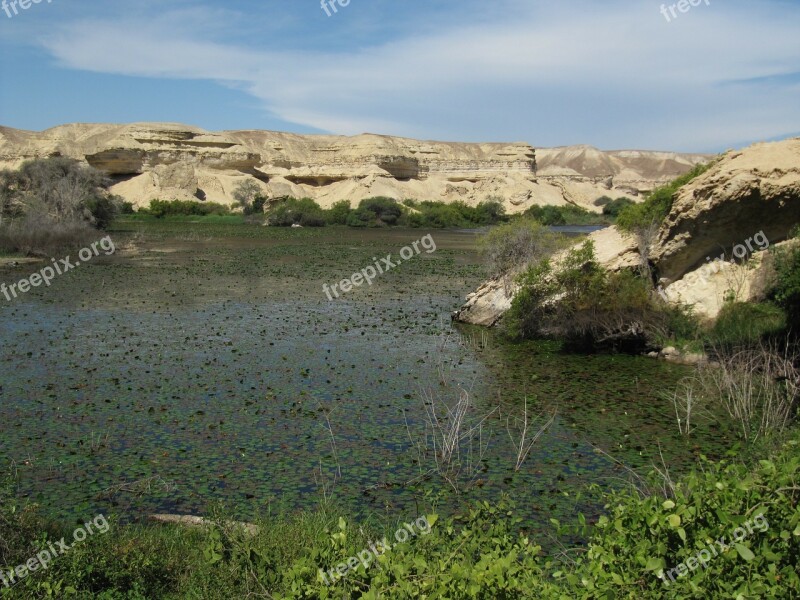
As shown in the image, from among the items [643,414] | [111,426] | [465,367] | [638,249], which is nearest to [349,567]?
[111,426]

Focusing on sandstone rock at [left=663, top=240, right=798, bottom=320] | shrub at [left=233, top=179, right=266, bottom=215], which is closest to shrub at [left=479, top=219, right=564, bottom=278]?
sandstone rock at [left=663, top=240, right=798, bottom=320]

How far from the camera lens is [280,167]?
10794 cm

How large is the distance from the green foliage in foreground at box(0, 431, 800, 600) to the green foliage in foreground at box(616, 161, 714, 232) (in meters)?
12.6

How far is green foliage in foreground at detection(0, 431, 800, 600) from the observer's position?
4113 mm

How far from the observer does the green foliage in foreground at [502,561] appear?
13.5 ft

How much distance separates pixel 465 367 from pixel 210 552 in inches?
392

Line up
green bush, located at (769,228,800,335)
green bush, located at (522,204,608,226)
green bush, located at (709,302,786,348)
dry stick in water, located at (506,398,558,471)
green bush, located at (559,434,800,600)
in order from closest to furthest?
green bush, located at (559,434,800,600)
dry stick in water, located at (506,398,558,471)
green bush, located at (769,228,800,335)
green bush, located at (709,302,786,348)
green bush, located at (522,204,608,226)

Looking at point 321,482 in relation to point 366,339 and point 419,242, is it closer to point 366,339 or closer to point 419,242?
point 366,339

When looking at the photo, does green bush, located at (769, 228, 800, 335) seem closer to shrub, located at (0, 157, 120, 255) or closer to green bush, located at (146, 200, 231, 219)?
shrub, located at (0, 157, 120, 255)

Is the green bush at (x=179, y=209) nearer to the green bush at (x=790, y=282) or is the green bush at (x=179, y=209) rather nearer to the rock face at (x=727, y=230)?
the rock face at (x=727, y=230)

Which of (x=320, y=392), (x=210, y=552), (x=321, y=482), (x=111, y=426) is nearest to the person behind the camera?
(x=210, y=552)

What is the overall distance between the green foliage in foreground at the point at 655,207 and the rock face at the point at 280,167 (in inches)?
2802

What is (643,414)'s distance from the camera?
11.9 m

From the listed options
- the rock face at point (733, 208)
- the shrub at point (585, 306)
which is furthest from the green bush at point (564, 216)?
the rock face at point (733, 208)
